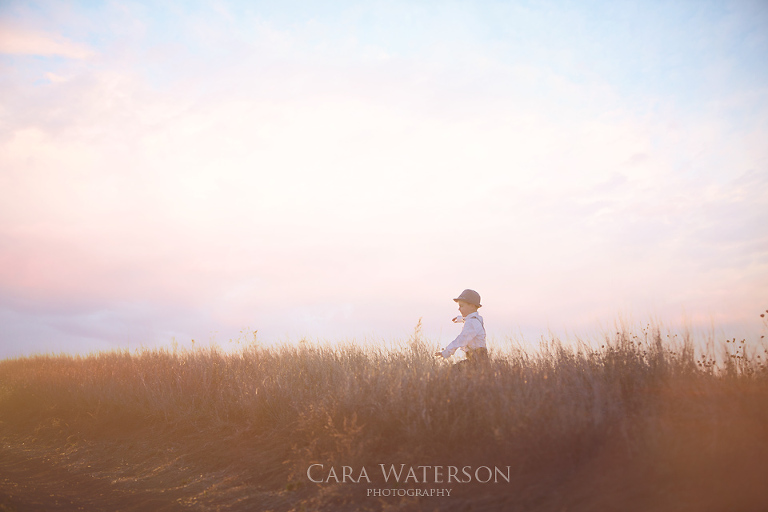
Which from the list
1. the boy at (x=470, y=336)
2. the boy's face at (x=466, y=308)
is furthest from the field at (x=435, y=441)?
the boy's face at (x=466, y=308)

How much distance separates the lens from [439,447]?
17.1ft

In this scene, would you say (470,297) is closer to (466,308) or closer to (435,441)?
(466,308)

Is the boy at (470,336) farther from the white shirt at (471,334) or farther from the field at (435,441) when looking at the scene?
the field at (435,441)

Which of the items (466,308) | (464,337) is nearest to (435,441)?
(464,337)

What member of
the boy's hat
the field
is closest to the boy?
the boy's hat

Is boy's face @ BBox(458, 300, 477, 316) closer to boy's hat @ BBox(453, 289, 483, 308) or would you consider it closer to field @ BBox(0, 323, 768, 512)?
boy's hat @ BBox(453, 289, 483, 308)

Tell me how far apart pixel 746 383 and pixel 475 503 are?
398 centimetres

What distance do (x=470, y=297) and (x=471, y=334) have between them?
926 millimetres

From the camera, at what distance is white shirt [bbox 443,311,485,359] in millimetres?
7965

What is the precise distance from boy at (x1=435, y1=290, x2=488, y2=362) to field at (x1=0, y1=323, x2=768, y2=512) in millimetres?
388

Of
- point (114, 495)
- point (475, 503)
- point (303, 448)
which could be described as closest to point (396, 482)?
point (475, 503)

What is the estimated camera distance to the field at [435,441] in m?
4.25

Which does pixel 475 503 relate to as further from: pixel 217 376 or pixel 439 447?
pixel 217 376

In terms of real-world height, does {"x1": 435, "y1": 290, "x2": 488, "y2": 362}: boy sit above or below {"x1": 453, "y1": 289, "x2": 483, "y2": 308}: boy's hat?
below
